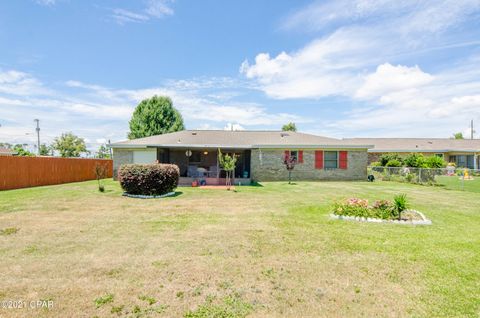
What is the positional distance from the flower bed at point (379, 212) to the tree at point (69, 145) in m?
47.3

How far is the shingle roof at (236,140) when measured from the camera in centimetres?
1806

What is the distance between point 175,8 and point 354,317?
13.0 meters

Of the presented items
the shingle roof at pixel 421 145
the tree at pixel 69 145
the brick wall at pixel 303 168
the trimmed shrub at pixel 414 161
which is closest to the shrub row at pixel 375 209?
the brick wall at pixel 303 168

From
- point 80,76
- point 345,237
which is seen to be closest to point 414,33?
point 345,237

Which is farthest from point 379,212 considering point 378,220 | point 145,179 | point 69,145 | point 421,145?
point 69,145

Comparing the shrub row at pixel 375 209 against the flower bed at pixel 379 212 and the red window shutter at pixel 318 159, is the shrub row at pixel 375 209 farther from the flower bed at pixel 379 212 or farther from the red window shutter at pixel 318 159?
the red window shutter at pixel 318 159

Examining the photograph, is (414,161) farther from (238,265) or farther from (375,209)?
(238,265)

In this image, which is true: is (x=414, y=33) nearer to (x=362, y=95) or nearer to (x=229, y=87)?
(x=362, y=95)

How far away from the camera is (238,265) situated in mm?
4262

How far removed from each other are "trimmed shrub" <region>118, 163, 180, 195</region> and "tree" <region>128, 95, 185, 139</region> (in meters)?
27.0

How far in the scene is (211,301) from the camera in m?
3.21

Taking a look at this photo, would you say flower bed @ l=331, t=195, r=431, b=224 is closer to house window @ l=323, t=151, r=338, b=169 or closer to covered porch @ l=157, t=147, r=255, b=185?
house window @ l=323, t=151, r=338, b=169

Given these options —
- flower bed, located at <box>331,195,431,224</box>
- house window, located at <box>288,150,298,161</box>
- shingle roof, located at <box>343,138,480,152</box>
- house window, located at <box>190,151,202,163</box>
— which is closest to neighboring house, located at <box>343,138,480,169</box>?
shingle roof, located at <box>343,138,480,152</box>

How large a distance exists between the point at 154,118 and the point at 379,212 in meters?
35.2
